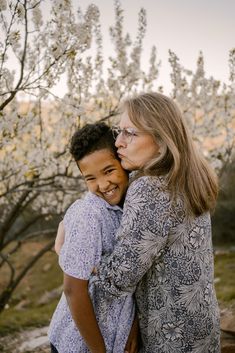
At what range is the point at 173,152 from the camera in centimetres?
182

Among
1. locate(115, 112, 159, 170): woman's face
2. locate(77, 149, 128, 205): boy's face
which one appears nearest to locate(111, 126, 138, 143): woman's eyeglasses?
locate(115, 112, 159, 170): woman's face

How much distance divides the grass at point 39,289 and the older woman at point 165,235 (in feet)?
13.6

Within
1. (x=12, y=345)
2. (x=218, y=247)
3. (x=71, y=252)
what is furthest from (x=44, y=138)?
(x=218, y=247)

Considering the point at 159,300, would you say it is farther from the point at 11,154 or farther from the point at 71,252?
Answer: the point at 11,154

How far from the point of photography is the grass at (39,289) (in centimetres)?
750

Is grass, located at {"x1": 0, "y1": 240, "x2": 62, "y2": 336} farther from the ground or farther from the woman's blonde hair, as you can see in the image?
the woman's blonde hair

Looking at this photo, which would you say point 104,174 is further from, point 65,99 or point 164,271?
point 65,99

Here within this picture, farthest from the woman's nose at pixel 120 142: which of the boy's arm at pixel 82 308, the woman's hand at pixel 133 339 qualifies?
the woman's hand at pixel 133 339

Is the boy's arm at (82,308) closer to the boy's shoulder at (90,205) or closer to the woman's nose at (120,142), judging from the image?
the boy's shoulder at (90,205)

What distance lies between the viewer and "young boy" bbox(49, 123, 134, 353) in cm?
178

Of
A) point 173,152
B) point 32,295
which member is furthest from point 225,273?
point 173,152

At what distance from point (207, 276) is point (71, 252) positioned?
570mm

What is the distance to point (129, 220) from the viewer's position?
5.62 feet

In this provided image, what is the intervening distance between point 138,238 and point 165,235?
0.11 m
